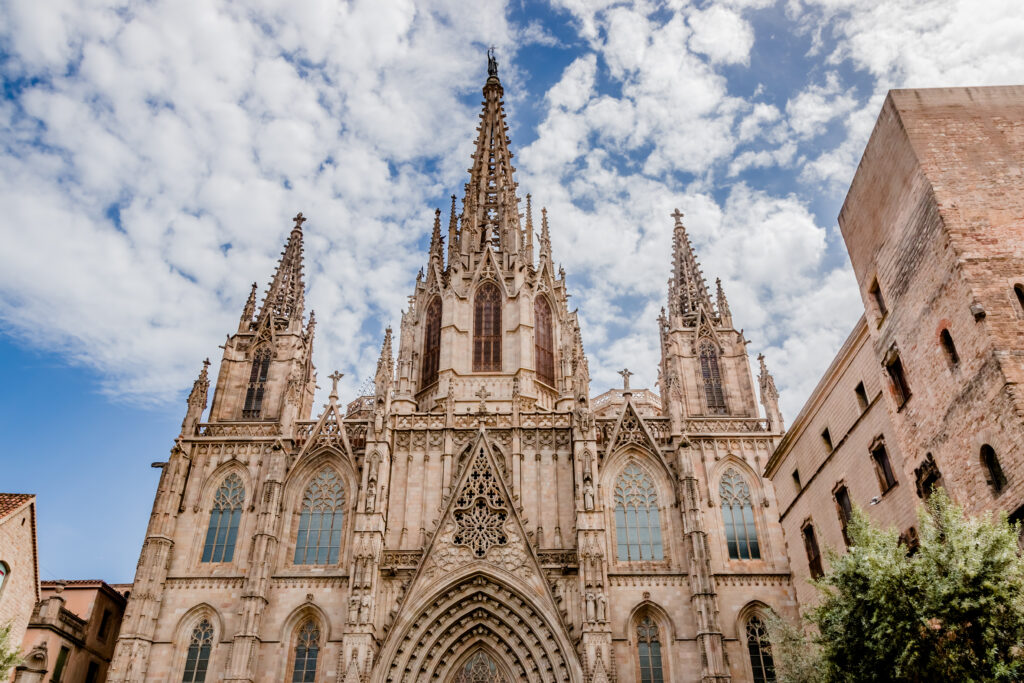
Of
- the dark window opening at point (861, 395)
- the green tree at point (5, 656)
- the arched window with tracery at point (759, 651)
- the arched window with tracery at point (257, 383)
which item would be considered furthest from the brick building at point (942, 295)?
the arched window with tracery at point (257, 383)

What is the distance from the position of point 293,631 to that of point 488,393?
12.7 m

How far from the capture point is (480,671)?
2700 centimetres

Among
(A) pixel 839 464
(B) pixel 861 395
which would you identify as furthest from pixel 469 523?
(B) pixel 861 395

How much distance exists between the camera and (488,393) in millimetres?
34844

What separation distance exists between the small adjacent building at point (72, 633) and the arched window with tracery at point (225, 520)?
15.4 feet

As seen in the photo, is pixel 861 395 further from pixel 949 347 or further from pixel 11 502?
pixel 11 502

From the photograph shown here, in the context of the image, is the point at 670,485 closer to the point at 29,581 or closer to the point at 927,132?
the point at 927,132

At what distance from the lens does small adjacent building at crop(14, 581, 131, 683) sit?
2638 cm

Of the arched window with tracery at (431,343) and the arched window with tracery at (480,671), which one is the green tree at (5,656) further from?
the arched window with tracery at (431,343)

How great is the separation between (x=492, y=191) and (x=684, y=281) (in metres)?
12.2

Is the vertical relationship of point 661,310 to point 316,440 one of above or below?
above

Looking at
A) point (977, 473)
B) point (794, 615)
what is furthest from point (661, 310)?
point (977, 473)

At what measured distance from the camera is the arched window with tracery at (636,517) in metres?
29.6

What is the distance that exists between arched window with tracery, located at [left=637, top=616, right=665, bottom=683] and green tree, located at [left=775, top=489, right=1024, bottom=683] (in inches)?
558
